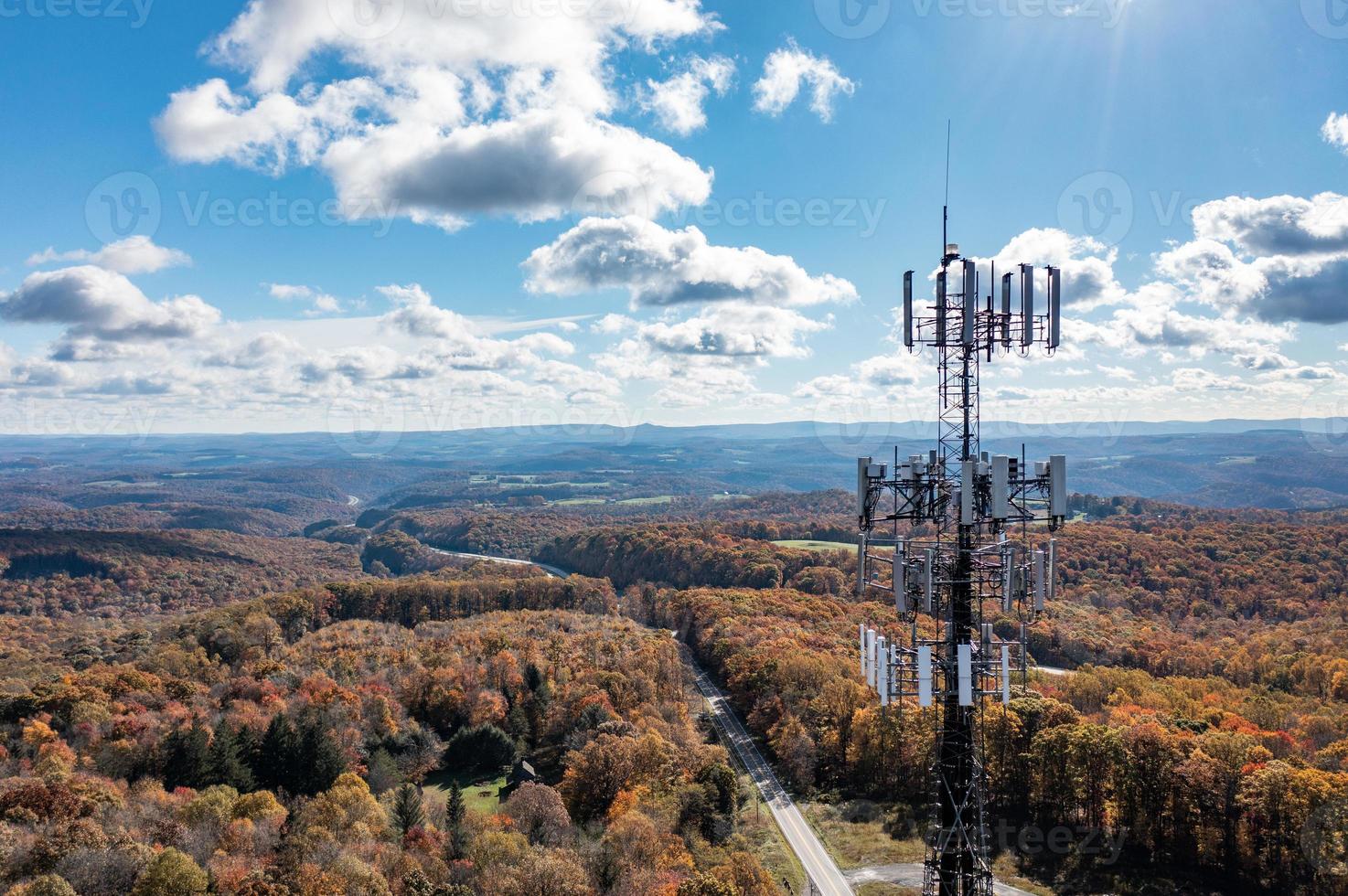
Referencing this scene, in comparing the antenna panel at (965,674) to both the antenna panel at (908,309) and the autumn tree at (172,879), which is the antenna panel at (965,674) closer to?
the antenna panel at (908,309)

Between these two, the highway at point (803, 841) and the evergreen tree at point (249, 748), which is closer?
the highway at point (803, 841)

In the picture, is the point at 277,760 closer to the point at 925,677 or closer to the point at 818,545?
the point at 925,677

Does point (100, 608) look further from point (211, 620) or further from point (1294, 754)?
point (1294, 754)

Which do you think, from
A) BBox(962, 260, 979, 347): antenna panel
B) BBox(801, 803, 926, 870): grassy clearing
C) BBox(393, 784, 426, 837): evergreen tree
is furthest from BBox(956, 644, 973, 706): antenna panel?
BBox(393, 784, 426, 837): evergreen tree

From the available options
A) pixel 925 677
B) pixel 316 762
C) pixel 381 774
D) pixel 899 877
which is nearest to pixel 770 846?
pixel 899 877

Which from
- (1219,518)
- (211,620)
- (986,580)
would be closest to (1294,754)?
(986,580)

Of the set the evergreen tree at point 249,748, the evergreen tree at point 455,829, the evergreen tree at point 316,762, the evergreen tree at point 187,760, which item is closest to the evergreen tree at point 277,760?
the evergreen tree at point 249,748

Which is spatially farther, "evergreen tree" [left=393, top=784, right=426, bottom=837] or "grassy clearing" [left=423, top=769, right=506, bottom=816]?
"grassy clearing" [left=423, top=769, right=506, bottom=816]

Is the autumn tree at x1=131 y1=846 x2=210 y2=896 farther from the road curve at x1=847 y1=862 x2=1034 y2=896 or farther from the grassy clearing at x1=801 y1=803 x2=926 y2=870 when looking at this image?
the grassy clearing at x1=801 y1=803 x2=926 y2=870
